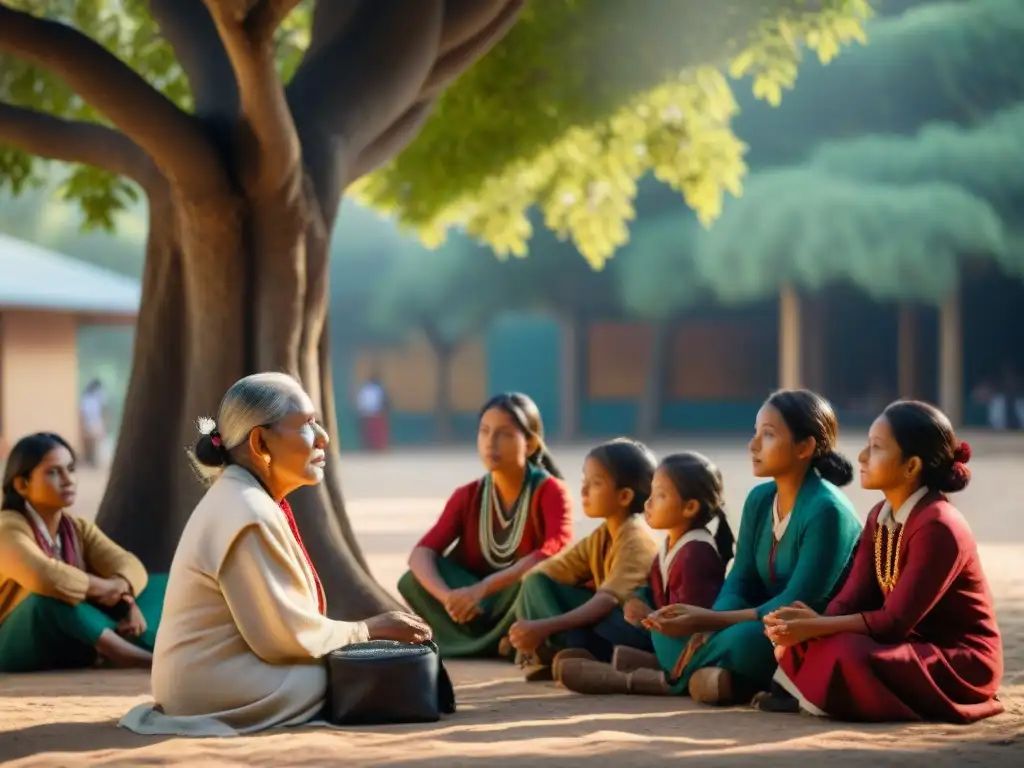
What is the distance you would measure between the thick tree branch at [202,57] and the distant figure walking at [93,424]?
18875 millimetres

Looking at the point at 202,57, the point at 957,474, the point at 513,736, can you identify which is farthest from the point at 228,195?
the point at 957,474

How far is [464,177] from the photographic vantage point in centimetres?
1280

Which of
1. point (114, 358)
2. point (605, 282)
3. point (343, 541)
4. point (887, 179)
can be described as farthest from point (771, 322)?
point (343, 541)

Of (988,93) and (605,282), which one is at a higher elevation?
(988,93)

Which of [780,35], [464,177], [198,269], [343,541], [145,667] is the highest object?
[780,35]

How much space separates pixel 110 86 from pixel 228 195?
30.3 inches

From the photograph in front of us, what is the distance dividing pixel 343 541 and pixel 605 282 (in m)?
23.0

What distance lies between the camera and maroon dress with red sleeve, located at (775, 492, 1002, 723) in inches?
215

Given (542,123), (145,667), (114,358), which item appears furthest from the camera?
(114,358)

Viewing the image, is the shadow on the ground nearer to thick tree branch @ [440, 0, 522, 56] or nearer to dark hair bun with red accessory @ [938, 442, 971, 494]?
dark hair bun with red accessory @ [938, 442, 971, 494]

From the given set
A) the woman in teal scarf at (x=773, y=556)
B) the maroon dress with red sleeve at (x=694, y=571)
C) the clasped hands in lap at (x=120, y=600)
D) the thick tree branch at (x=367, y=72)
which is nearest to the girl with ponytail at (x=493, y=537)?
the maroon dress with red sleeve at (x=694, y=571)

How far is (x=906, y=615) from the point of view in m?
5.47

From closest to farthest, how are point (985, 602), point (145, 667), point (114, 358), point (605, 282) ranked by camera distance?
point (985, 602) → point (145, 667) → point (605, 282) → point (114, 358)

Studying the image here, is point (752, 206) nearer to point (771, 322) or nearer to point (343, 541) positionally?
point (771, 322)
